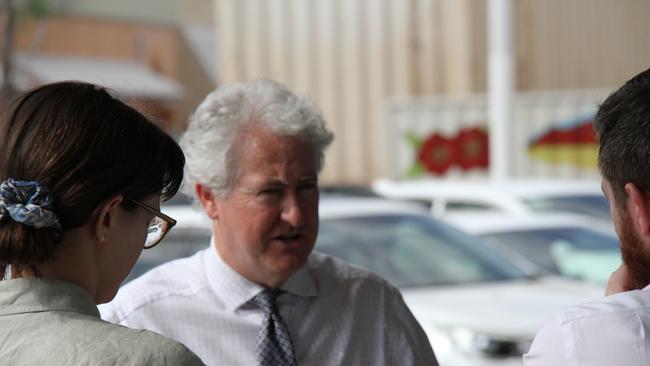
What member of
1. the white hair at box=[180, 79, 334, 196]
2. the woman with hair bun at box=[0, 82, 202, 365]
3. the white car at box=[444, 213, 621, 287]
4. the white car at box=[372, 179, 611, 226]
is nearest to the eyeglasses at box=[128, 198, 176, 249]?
the woman with hair bun at box=[0, 82, 202, 365]

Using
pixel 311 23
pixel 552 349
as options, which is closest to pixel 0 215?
pixel 552 349

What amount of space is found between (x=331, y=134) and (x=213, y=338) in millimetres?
568

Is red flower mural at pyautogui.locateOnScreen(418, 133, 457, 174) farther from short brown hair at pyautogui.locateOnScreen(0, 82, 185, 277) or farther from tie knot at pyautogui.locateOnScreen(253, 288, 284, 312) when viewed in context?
short brown hair at pyautogui.locateOnScreen(0, 82, 185, 277)

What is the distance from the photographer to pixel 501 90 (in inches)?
529

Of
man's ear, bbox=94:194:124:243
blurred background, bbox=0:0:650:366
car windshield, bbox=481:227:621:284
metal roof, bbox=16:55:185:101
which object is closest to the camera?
man's ear, bbox=94:194:124:243

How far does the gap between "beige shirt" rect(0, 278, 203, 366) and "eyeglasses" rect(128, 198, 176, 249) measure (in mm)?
180

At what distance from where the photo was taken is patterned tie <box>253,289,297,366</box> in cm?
259

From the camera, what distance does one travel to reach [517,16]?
17906mm

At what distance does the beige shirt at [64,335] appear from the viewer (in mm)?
1551

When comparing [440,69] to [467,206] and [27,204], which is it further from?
[27,204]

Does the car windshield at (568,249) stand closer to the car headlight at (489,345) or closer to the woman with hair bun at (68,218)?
the car headlight at (489,345)

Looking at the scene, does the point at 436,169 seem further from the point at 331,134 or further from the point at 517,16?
the point at 331,134

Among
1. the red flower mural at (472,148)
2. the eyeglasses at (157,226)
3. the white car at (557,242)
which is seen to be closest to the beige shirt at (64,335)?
the eyeglasses at (157,226)

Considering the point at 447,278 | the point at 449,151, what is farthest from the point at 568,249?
the point at 449,151
